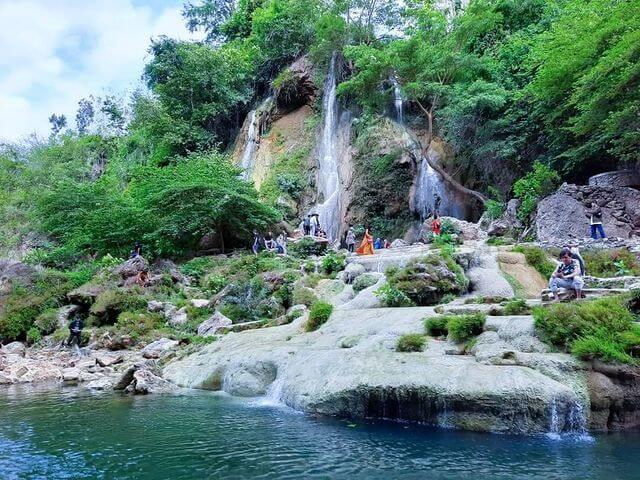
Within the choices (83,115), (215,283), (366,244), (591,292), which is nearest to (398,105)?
(366,244)

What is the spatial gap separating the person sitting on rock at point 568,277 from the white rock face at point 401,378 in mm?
2732

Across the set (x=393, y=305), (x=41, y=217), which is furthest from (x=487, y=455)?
(x=41, y=217)

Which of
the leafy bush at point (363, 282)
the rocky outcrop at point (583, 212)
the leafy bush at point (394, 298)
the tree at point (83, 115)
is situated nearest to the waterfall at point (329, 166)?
the leafy bush at point (363, 282)

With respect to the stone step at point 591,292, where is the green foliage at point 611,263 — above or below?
above

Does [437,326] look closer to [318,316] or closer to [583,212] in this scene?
[318,316]

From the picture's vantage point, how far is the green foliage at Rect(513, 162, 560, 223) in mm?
22938

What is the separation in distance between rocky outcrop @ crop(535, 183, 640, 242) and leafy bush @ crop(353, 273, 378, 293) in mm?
7874

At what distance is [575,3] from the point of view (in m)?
24.3

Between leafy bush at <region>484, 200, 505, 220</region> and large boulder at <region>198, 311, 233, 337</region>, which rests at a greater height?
leafy bush at <region>484, 200, 505, 220</region>

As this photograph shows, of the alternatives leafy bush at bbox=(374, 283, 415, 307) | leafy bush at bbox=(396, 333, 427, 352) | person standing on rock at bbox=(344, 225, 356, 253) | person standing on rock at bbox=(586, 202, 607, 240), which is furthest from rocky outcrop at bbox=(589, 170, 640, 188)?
leafy bush at bbox=(396, 333, 427, 352)

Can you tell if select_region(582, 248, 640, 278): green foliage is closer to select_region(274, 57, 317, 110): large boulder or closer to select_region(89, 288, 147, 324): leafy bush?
select_region(89, 288, 147, 324): leafy bush

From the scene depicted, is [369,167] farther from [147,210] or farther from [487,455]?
[487,455]

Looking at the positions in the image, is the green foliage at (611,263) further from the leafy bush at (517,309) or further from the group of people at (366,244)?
the group of people at (366,244)

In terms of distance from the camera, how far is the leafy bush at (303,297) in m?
18.5
